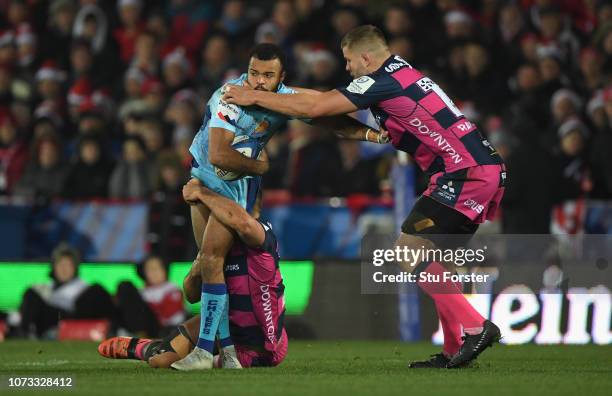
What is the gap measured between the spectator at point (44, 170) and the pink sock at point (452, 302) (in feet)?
28.1

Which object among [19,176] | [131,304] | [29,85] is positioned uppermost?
[29,85]

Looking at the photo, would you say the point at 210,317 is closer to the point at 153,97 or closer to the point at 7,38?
the point at 153,97

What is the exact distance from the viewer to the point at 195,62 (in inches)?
749


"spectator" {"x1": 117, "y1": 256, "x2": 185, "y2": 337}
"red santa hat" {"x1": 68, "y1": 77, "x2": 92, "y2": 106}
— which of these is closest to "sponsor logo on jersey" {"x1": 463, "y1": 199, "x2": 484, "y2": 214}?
"spectator" {"x1": 117, "y1": 256, "x2": 185, "y2": 337}

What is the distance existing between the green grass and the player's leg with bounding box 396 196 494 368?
1.02 ft

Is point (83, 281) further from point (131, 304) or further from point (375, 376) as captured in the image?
point (375, 376)

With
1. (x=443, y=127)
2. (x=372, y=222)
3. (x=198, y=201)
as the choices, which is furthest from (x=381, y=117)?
(x=372, y=222)

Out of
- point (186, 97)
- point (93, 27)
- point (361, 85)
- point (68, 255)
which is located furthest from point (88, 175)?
point (361, 85)

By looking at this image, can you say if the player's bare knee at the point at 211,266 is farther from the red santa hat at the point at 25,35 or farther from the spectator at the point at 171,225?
the red santa hat at the point at 25,35

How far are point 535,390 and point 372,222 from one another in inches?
260

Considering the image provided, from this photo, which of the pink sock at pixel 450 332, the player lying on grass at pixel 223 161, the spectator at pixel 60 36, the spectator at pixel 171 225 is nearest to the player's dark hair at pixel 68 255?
the spectator at pixel 171 225

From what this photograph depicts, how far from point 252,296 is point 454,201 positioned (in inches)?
63.3

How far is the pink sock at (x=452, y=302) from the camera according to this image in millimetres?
8938

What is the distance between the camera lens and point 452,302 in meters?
9.00
